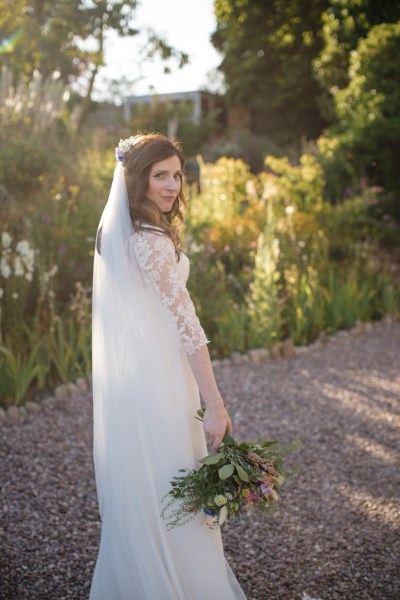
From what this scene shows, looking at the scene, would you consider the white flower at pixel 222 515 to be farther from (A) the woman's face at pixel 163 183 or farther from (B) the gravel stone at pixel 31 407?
(B) the gravel stone at pixel 31 407

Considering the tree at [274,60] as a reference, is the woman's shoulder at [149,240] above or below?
below

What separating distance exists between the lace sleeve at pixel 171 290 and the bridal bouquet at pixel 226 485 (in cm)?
36

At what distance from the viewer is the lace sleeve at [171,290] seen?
1.88 meters

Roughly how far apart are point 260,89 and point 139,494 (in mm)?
18911

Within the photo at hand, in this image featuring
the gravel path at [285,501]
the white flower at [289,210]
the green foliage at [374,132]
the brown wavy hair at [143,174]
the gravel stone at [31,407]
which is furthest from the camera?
the green foliage at [374,132]

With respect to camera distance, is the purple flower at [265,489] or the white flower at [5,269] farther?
the white flower at [5,269]

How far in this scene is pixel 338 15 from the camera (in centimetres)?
1156

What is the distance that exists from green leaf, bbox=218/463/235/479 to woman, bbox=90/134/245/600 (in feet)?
0.34

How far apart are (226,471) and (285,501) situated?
58.5 inches

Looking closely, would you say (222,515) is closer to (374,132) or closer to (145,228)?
(145,228)

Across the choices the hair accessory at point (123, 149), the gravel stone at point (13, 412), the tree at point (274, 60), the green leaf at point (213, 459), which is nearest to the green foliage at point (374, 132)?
the gravel stone at point (13, 412)

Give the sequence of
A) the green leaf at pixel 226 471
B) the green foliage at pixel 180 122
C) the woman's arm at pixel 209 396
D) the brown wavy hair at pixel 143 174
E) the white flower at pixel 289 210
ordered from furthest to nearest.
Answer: the green foliage at pixel 180 122 → the white flower at pixel 289 210 → the brown wavy hair at pixel 143 174 → the woman's arm at pixel 209 396 → the green leaf at pixel 226 471

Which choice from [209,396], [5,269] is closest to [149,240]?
[209,396]

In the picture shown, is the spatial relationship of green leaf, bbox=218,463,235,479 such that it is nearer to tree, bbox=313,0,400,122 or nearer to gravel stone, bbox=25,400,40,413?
gravel stone, bbox=25,400,40,413
